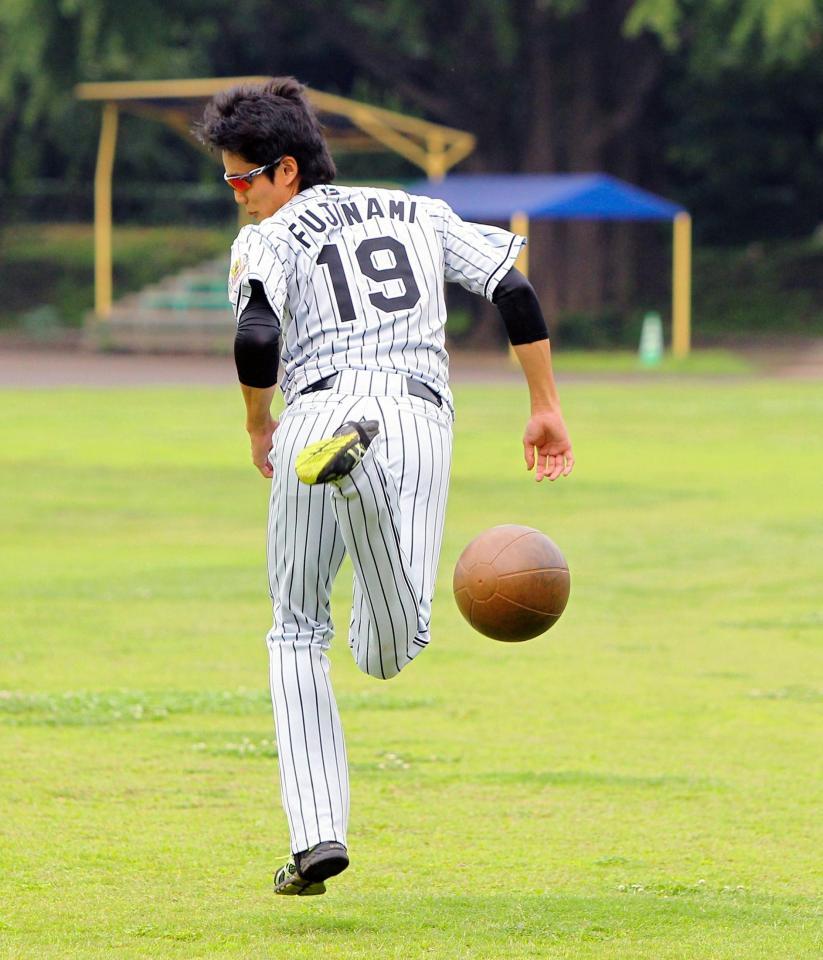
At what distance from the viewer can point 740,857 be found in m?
5.55

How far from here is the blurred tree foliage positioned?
119ft

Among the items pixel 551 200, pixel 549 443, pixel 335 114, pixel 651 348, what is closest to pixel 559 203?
pixel 551 200

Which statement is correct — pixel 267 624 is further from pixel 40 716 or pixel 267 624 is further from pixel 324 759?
pixel 324 759

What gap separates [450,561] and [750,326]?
32.9m

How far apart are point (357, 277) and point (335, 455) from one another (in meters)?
0.72

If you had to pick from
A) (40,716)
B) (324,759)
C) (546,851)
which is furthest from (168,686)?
(324,759)

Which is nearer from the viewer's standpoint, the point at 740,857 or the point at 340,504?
the point at 340,504

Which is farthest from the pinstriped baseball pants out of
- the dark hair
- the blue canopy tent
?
the blue canopy tent

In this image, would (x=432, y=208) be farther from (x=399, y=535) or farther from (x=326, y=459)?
(x=326, y=459)

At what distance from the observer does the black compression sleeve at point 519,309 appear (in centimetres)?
485

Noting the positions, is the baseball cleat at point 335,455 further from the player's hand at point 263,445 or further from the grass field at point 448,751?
the grass field at point 448,751

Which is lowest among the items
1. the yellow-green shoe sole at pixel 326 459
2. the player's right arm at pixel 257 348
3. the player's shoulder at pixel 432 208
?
the yellow-green shoe sole at pixel 326 459

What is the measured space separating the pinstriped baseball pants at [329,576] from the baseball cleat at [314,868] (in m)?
0.03

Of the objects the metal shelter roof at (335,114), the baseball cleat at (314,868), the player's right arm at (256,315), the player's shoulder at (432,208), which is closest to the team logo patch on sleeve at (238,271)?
the player's right arm at (256,315)
